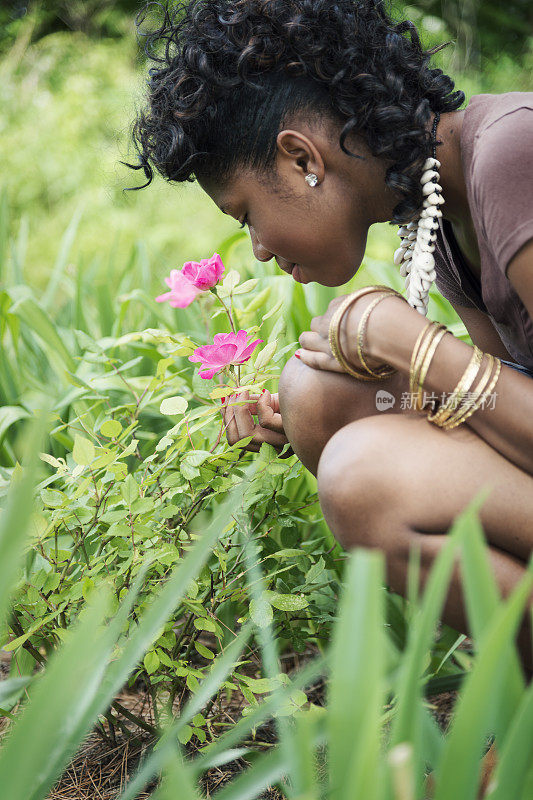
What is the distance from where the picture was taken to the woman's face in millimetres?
1186

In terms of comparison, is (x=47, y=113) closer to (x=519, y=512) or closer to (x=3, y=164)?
(x=3, y=164)

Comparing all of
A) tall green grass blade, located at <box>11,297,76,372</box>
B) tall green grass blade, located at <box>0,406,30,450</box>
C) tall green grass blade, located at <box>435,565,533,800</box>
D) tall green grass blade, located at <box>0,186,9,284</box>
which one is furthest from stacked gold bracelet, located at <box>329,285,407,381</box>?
tall green grass blade, located at <box>0,186,9,284</box>

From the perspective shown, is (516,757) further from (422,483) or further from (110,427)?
(110,427)

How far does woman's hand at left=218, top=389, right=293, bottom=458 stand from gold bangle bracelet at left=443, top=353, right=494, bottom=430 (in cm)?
35

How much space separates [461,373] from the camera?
101 cm

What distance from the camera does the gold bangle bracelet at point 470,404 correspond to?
39.5 inches

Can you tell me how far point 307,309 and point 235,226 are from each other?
10.3ft

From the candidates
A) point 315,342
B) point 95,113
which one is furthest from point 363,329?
point 95,113

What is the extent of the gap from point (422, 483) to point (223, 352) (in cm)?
39

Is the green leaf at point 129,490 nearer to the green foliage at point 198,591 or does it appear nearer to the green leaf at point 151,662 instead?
the green foliage at point 198,591

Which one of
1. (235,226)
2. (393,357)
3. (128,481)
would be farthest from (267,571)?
(235,226)

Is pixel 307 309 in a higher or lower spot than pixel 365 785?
lower

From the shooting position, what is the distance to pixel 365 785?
508 mm

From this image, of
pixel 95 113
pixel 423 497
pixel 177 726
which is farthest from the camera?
pixel 95 113
